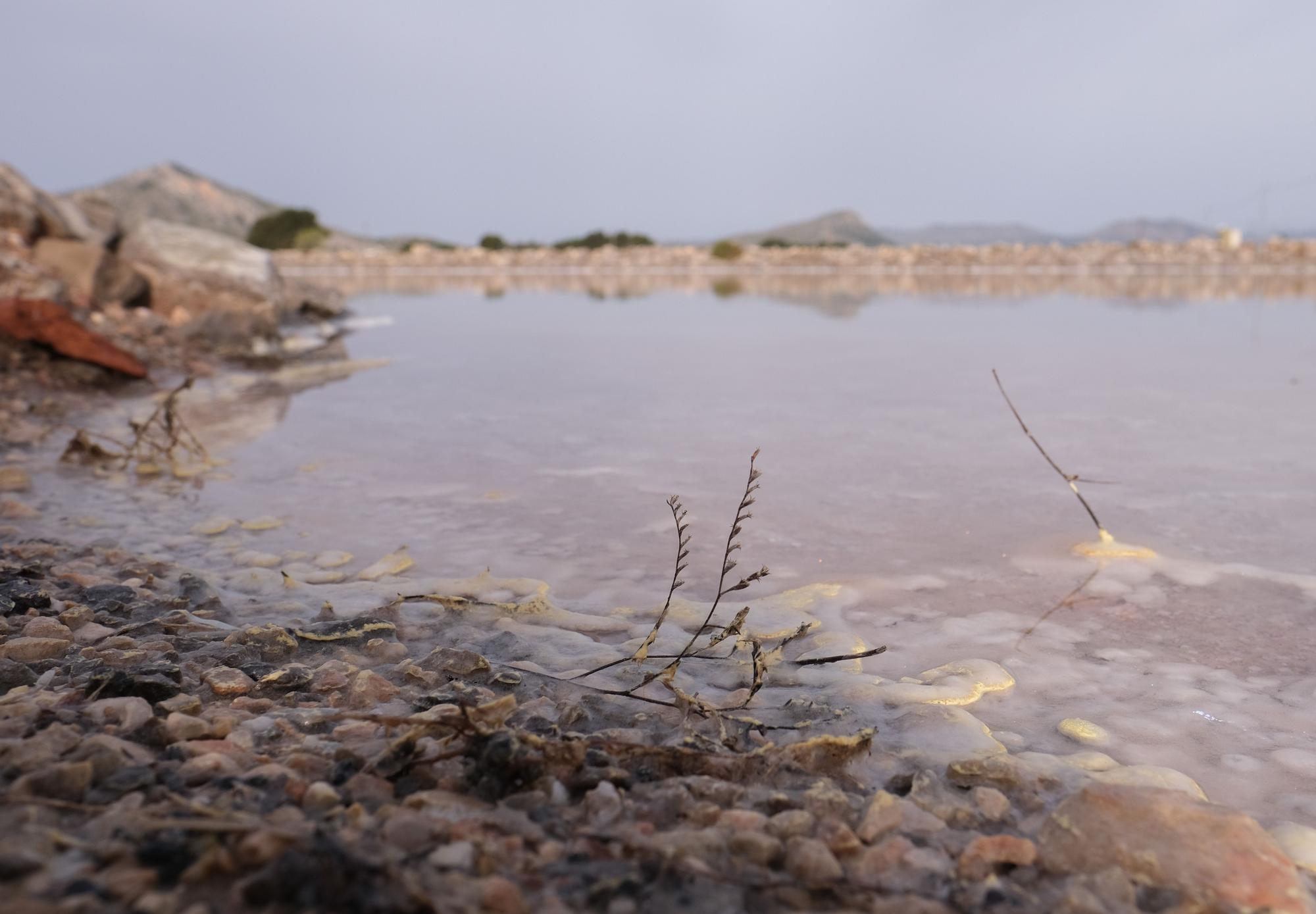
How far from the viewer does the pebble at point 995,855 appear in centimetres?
130

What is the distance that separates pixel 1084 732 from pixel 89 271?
8352 mm

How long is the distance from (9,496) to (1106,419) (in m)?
4.99

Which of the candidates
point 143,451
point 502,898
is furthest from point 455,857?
point 143,451

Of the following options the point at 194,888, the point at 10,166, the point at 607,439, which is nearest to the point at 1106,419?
the point at 607,439

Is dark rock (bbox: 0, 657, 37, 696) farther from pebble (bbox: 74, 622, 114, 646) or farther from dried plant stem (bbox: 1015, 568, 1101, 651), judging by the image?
dried plant stem (bbox: 1015, 568, 1101, 651)

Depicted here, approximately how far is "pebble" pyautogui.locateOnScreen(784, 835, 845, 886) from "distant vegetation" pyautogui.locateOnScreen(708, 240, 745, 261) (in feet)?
110

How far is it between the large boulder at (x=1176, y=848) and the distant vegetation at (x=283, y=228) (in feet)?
168

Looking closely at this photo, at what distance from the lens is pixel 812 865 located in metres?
1.24

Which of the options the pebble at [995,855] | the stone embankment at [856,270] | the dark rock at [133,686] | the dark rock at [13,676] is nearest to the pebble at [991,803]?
the pebble at [995,855]

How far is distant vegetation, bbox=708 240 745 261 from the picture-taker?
112ft

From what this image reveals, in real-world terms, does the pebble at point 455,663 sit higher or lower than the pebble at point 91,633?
lower

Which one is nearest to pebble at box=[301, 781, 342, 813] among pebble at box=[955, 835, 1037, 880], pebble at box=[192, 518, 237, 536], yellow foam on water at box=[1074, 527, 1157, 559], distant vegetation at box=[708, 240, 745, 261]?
pebble at box=[955, 835, 1037, 880]

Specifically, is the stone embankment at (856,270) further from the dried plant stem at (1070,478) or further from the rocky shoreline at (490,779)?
the rocky shoreline at (490,779)

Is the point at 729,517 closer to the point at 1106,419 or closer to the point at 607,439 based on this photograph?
the point at 607,439
